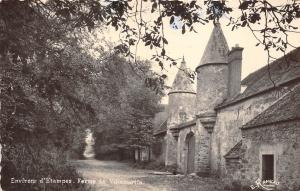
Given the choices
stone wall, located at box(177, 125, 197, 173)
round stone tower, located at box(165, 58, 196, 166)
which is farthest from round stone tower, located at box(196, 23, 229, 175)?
round stone tower, located at box(165, 58, 196, 166)

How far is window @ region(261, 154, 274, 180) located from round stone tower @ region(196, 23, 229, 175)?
31.9 ft

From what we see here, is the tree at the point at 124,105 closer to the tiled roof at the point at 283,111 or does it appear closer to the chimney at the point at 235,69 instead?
the chimney at the point at 235,69

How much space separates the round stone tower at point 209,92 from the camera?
931 inches

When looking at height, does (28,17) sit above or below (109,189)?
above

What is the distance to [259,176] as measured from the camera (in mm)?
13703

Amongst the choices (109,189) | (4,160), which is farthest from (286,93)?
(4,160)

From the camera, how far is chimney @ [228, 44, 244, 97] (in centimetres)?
2219

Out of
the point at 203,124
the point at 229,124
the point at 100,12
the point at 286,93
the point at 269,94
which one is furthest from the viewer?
the point at 203,124

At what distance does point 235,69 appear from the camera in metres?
22.3

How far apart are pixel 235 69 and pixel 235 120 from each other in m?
3.60

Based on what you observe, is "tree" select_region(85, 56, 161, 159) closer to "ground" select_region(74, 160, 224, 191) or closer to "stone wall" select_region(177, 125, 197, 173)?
"ground" select_region(74, 160, 224, 191)

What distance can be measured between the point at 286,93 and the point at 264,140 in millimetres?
2789

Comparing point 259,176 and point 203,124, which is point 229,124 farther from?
point 259,176

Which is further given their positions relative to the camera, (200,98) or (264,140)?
(200,98)
